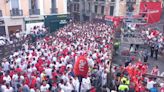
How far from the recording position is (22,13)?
27516 mm

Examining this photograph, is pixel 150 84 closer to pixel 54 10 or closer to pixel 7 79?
pixel 7 79

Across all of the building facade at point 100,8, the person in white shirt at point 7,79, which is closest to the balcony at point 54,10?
the building facade at point 100,8

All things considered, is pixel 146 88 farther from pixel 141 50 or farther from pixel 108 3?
pixel 108 3

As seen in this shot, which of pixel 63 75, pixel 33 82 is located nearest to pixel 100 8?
pixel 63 75

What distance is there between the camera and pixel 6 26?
26516mm

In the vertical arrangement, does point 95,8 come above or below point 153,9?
below

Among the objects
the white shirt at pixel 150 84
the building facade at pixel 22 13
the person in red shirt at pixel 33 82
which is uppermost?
the building facade at pixel 22 13

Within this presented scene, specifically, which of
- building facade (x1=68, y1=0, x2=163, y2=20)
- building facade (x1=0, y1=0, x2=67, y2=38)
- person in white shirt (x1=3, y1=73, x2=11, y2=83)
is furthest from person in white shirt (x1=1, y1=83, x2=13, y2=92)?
building facade (x1=68, y1=0, x2=163, y2=20)

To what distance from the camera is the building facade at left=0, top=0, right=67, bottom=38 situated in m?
26.3

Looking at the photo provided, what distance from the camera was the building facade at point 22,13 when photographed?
26266 millimetres

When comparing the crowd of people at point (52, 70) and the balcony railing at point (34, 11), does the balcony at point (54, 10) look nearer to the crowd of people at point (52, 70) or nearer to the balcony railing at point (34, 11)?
the balcony railing at point (34, 11)

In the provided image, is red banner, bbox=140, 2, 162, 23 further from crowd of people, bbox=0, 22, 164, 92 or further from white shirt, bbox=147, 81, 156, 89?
white shirt, bbox=147, 81, 156, 89

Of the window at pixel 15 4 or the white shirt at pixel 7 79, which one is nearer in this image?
the white shirt at pixel 7 79

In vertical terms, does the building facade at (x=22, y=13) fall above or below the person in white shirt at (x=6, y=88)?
above
